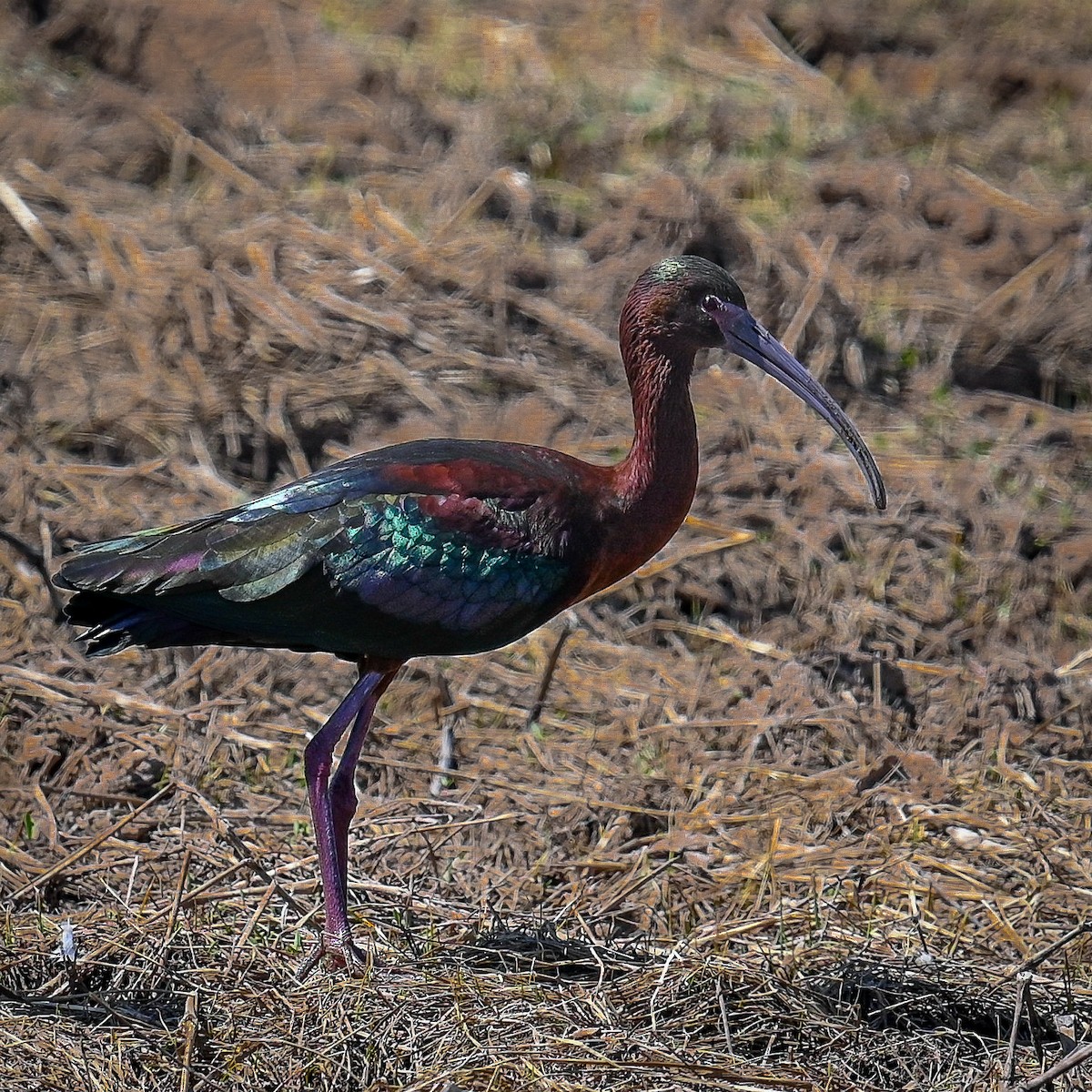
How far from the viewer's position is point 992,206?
923 centimetres

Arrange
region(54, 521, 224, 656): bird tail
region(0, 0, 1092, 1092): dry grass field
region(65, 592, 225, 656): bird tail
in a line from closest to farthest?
region(0, 0, 1092, 1092): dry grass field → region(54, 521, 224, 656): bird tail → region(65, 592, 225, 656): bird tail

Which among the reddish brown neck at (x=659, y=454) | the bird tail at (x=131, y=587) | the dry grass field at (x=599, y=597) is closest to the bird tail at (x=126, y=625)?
the bird tail at (x=131, y=587)

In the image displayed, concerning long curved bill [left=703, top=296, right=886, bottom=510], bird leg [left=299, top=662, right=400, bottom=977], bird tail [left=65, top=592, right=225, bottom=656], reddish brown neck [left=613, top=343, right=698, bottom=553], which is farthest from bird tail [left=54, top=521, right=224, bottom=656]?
long curved bill [left=703, top=296, right=886, bottom=510]

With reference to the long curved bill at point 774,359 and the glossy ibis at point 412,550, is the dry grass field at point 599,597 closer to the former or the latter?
the glossy ibis at point 412,550

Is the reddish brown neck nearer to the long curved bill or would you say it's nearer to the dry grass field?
the long curved bill

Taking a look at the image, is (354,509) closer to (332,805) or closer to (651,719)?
(332,805)

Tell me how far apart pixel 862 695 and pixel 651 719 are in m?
0.77

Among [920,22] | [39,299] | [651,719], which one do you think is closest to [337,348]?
[39,299]

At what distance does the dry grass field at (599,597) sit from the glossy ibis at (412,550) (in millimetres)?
657

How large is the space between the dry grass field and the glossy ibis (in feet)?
2.15

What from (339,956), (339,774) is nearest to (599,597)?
(339,774)

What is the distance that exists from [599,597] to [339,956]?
2.60m

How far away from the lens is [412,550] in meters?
4.56

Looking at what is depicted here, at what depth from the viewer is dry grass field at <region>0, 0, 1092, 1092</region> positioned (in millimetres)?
4367
